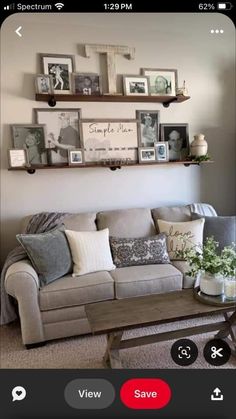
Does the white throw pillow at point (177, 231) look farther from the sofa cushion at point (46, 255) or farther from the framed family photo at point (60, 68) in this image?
the framed family photo at point (60, 68)

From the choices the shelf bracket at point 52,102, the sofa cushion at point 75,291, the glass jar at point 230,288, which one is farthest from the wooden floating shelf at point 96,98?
the sofa cushion at point 75,291

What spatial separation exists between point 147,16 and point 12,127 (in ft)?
2.56

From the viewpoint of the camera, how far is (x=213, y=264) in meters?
1.11

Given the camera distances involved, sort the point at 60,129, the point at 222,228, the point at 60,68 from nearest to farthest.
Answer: the point at 60,68 < the point at 60,129 < the point at 222,228

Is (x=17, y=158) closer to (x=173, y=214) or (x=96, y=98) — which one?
(x=96, y=98)

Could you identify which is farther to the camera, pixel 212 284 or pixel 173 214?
pixel 173 214

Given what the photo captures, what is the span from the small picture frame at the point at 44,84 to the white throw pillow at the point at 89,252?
3.06 feet

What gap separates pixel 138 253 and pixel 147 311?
713 mm

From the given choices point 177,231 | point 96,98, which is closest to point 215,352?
point 96,98

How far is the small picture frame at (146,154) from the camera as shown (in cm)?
145

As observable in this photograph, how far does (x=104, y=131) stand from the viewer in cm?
146

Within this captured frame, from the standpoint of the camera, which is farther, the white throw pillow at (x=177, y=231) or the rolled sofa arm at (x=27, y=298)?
the white throw pillow at (x=177, y=231)

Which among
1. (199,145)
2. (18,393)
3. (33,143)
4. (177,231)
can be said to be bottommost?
(177,231)

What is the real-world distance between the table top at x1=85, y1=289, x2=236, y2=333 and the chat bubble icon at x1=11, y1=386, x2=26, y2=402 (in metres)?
0.74
